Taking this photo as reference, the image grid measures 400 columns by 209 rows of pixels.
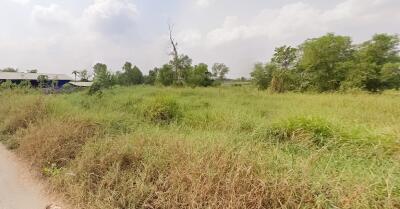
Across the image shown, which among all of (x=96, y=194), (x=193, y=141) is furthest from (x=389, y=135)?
(x=96, y=194)

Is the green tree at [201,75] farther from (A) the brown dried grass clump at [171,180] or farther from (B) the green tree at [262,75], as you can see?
(A) the brown dried grass clump at [171,180]

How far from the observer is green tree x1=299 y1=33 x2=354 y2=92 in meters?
24.2

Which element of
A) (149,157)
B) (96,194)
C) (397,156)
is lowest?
(96,194)

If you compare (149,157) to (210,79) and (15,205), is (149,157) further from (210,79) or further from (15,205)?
(210,79)

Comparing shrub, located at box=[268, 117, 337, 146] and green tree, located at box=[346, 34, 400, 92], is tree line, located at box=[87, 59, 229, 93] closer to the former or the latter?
green tree, located at box=[346, 34, 400, 92]

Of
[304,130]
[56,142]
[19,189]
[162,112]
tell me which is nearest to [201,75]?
[162,112]

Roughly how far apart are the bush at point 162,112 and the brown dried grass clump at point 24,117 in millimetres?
3008

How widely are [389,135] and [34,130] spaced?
6.77m

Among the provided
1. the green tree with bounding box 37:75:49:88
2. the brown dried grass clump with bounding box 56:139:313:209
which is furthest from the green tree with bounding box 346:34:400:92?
the green tree with bounding box 37:75:49:88

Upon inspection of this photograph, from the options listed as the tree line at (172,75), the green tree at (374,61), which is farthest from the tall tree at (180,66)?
the green tree at (374,61)

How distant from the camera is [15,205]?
321cm

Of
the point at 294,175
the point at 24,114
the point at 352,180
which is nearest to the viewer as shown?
the point at 352,180

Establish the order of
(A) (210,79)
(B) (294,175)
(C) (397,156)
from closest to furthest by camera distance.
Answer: (B) (294,175) → (C) (397,156) → (A) (210,79)

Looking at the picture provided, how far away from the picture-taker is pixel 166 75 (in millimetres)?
37125
